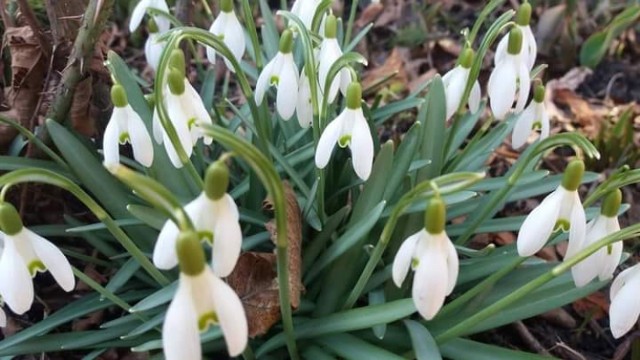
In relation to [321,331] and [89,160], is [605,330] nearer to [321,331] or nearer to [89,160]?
[321,331]

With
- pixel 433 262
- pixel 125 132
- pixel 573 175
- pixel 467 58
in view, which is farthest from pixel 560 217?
pixel 125 132

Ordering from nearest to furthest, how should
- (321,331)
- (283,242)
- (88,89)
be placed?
(283,242) < (321,331) < (88,89)

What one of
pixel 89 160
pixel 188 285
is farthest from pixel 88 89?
pixel 188 285

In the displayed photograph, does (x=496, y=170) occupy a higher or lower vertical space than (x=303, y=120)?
lower

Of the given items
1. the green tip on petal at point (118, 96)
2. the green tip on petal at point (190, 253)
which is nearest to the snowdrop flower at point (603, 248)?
the green tip on petal at point (190, 253)

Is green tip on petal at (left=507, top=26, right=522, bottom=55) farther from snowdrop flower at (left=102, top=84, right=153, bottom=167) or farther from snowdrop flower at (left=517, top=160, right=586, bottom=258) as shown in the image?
snowdrop flower at (left=102, top=84, right=153, bottom=167)

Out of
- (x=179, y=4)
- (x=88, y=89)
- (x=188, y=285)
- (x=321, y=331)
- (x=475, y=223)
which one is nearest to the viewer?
(x=188, y=285)

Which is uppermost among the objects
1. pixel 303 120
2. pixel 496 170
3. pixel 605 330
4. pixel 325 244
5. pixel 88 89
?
pixel 88 89

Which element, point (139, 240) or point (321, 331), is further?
point (139, 240)
